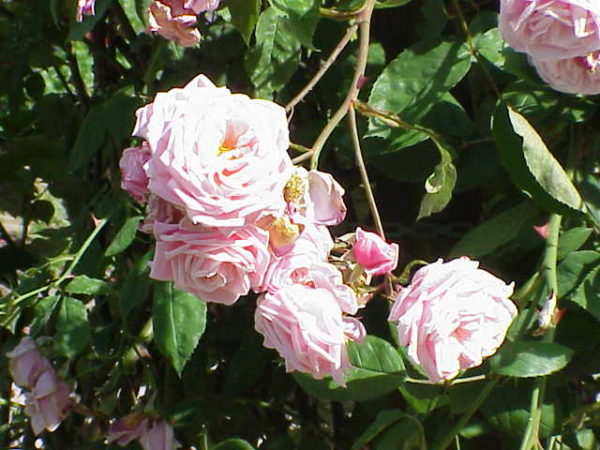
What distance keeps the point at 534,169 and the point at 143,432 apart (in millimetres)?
520

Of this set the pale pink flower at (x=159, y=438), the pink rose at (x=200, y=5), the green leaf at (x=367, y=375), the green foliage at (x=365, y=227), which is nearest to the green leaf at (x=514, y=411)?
the green foliage at (x=365, y=227)

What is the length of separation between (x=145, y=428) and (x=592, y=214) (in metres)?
0.52

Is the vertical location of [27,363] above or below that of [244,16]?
Answer: below

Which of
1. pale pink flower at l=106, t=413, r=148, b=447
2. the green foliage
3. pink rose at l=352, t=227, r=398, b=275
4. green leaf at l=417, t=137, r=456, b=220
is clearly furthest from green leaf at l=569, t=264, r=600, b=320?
pale pink flower at l=106, t=413, r=148, b=447

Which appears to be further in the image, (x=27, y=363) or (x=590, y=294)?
(x=27, y=363)

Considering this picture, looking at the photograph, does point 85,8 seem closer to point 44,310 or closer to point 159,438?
point 44,310

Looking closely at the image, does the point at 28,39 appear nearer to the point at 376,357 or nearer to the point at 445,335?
the point at 376,357

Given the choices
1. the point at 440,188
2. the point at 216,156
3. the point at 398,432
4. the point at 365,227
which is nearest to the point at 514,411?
the point at 398,432

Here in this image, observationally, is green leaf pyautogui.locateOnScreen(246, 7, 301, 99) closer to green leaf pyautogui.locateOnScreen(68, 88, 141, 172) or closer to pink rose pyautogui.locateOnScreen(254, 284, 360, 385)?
green leaf pyautogui.locateOnScreen(68, 88, 141, 172)

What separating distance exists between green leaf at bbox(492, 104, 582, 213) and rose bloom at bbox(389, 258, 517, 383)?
0.17m

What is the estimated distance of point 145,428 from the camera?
1202 millimetres

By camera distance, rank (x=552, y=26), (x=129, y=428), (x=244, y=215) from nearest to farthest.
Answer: (x=244, y=215)
(x=552, y=26)
(x=129, y=428)

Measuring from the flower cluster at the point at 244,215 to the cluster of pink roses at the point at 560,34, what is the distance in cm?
22

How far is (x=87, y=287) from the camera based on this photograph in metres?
1.19
